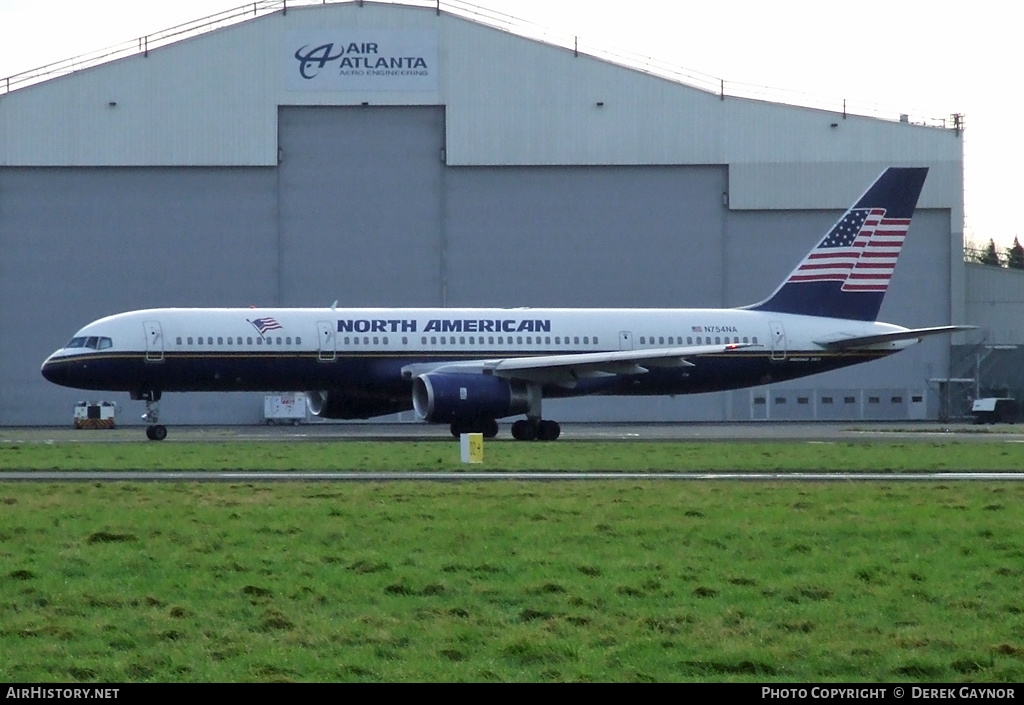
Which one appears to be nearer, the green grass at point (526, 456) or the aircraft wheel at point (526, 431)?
the green grass at point (526, 456)

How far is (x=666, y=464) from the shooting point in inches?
1118

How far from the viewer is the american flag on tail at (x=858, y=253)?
46.4m

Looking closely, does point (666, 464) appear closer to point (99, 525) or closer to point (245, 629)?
point (99, 525)

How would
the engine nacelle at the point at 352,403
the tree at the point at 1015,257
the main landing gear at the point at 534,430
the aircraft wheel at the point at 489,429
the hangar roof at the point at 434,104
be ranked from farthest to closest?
1. the tree at the point at 1015,257
2. the hangar roof at the point at 434,104
3. the engine nacelle at the point at 352,403
4. the aircraft wheel at the point at 489,429
5. the main landing gear at the point at 534,430

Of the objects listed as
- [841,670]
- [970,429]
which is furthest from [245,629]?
[970,429]

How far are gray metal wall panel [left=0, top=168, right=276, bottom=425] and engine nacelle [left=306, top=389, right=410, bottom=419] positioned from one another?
16161mm

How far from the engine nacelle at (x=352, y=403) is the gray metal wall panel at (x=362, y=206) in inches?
614

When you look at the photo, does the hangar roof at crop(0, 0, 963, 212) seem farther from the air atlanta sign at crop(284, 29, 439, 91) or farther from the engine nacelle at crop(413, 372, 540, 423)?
the engine nacelle at crop(413, 372, 540, 423)

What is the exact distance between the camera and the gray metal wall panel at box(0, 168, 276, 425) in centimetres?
5694

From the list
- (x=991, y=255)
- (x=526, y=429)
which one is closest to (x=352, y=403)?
(x=526, y=429)

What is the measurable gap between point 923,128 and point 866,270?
1573 centimetres

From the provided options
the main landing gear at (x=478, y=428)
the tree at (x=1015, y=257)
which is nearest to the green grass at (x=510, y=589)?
the main landing gear at (x=478, y=428)

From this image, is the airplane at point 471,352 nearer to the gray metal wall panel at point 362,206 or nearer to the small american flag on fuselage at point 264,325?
the small american flag on fuselage at point 264,325

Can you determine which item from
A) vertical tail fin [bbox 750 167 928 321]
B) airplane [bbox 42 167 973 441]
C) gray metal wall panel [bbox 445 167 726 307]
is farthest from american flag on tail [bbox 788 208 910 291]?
gray metal wall panel [bbox 445 167 726 307]
